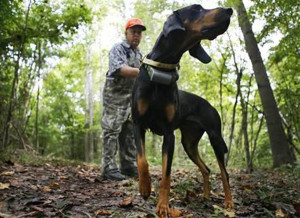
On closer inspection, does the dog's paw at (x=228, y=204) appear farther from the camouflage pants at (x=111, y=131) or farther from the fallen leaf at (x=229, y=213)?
the camouflage pants at (x=111, y=131)

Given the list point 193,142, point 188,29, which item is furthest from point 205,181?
point 188,29

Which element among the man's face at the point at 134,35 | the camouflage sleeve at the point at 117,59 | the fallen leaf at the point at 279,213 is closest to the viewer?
the fallen leaf at the point at 279,213

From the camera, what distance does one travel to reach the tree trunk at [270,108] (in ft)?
24.4

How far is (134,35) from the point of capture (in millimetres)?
5266

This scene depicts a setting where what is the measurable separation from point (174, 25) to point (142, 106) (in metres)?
0.84

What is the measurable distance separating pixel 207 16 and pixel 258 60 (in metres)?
5.13

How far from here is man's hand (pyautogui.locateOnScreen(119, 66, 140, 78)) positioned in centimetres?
480

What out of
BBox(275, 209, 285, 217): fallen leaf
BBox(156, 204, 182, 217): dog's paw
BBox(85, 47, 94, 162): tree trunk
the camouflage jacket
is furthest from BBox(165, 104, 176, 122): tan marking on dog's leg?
BBox(85, 47, 94, 162): tree trunk

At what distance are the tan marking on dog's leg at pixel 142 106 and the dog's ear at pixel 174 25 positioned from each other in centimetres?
68

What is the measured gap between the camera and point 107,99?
18.0 ft

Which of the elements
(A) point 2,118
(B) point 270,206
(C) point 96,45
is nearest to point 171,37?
(B) point 270,206

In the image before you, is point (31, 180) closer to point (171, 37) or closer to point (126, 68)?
point (126, 68)

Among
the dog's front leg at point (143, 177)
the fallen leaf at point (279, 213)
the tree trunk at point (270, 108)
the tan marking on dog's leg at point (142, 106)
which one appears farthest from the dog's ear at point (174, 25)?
the tree trunk at point (270, 108)

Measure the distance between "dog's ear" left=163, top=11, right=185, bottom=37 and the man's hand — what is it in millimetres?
1695
